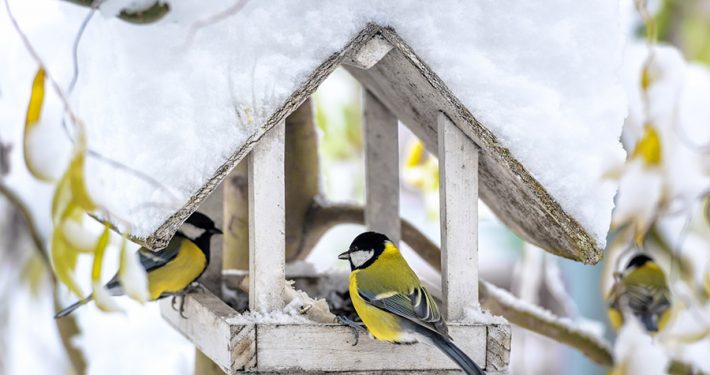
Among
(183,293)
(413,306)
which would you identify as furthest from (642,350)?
(183,293)

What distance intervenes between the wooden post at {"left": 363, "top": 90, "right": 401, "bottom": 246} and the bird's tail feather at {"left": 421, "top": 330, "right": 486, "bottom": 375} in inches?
26.4

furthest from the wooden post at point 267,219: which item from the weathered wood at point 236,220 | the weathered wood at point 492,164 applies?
the weathered wood at point 236,220

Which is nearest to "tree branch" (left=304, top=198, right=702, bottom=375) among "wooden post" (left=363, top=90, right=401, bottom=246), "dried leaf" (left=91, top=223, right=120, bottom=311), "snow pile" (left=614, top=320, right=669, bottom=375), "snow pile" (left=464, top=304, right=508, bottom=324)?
"snow pile" (left=614, top=320, right=669, bottom=375)

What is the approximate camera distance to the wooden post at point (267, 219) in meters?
1.54

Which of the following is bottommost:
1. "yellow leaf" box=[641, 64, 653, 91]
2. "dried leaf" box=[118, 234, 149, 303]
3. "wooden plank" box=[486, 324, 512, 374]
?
"dried leaf" box=[118, 234, 149, 303]

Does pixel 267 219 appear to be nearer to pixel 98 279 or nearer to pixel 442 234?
pixel 442 234

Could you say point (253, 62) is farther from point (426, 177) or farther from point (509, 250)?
point (509, 250)

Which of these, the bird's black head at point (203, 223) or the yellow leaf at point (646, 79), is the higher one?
the yellow leaf at point (646, 79)

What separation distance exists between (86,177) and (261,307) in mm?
498

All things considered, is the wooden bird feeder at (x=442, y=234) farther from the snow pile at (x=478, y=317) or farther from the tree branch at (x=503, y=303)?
the tree branch at (x=503, y=303)

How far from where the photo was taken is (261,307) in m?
1.55

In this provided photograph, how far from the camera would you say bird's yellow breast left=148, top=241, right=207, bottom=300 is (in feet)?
6.35

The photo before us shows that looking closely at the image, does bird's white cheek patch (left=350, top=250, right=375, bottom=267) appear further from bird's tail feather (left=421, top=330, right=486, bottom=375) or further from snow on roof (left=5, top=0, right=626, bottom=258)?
snow on roof (left=5, top=0, right=626, bottom=258)

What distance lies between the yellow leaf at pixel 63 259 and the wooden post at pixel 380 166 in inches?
45.5
